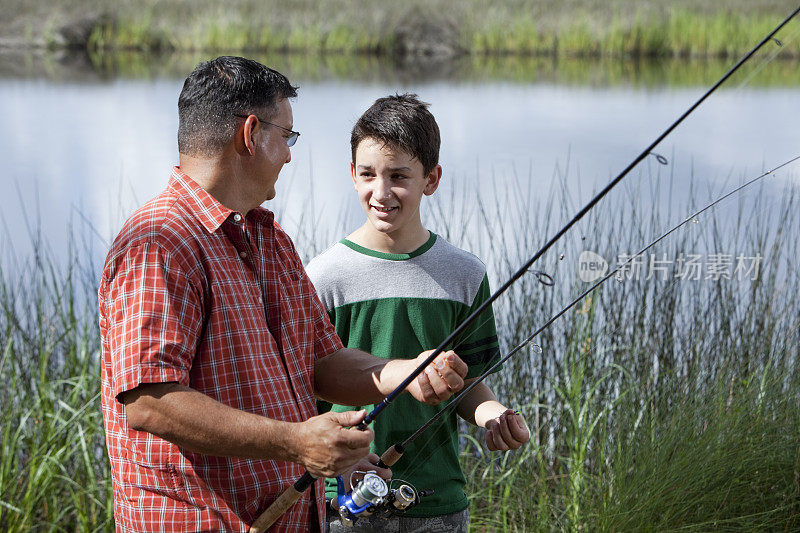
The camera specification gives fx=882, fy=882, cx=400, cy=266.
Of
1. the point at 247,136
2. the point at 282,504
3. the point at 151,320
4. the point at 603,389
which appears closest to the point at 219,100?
the point at 247,136

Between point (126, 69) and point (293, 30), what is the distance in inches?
146

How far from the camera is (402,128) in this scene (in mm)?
1811

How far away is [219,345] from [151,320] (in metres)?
0.13

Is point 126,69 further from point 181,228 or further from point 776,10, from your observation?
point 181,228

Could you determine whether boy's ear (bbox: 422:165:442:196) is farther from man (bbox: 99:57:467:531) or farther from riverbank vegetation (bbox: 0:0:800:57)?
riverbank vegetation (bbox: 0:0:800:57)

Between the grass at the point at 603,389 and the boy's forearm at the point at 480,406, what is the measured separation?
0.96m

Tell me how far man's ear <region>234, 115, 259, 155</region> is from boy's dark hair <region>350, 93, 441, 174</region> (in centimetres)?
43

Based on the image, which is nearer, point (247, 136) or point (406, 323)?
point (247, 136)

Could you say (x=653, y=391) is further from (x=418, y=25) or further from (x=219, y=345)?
(x=418, y=25)

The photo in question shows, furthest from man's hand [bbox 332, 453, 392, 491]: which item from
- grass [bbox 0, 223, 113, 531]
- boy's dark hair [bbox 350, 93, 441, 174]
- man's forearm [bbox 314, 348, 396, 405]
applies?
grass [bbox 0, 223, 113, 531]

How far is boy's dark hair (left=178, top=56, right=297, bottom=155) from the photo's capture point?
1.42 m

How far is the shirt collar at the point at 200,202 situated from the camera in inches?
54.2

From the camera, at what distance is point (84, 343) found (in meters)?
3.41

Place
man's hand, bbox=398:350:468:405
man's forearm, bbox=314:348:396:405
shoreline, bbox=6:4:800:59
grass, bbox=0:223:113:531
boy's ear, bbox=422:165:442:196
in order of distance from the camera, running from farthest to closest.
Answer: shoreline, bbox=6:4:800:59 → grass, bbox=0:223:113:531 → boy's ear, bbox=422:165:442:196 → man's forearm, bbox=314:348:396:405 → man's hand, bbox=398:350:468:405
